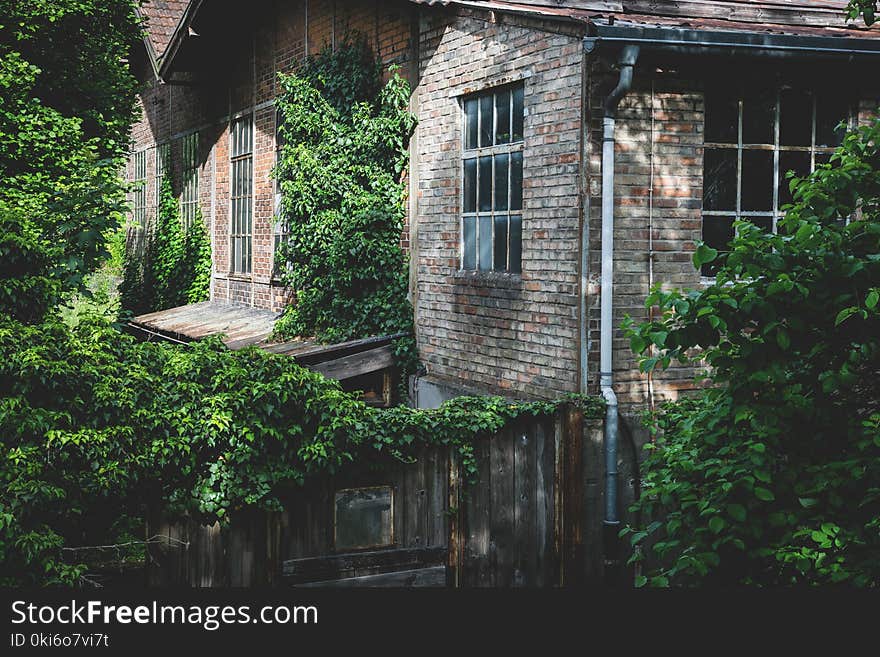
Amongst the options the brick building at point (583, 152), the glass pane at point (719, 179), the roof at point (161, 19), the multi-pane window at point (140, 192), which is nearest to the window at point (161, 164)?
the multi-pane window at point (140, 192)

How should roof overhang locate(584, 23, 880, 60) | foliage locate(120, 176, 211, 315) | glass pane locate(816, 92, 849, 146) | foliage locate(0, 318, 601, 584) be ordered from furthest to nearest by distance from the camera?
foliage locate(120, 176, 211, 315)
glass pane locate(816, 92, 849, 146)
roof overhang locate(584, 23, 880, 60)
foliage locate(0, 318, 601, 584)

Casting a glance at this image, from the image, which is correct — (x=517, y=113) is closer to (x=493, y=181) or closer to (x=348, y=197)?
(x=493, y=181)

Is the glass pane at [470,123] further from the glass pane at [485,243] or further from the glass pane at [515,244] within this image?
the glass pane at [515,244]

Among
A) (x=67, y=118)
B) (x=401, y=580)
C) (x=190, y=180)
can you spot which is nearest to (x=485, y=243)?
(x=401, y=580)

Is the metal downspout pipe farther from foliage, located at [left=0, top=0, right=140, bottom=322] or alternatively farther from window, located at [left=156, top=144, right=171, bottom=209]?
window, located at [left=156, top=144, right=171, bottom=209]

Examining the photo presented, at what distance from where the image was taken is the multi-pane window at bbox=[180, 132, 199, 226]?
18.1m

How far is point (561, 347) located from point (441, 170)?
2721 millimetres

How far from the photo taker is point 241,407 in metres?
7.34

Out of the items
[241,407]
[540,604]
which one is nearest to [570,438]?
[241,407]

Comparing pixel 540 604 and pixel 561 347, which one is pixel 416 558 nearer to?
pixel 561 347

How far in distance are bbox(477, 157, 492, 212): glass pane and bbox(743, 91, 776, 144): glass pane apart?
2.37 meters

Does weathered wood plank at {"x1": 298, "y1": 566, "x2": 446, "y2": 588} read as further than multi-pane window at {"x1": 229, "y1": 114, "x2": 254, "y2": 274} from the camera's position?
No

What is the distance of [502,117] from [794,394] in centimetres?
564

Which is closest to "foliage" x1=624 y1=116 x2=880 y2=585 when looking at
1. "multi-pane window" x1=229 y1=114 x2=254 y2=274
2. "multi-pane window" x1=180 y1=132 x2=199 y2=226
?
"multi-pane window" x1=229 y1=114 x2=254 y2=274
